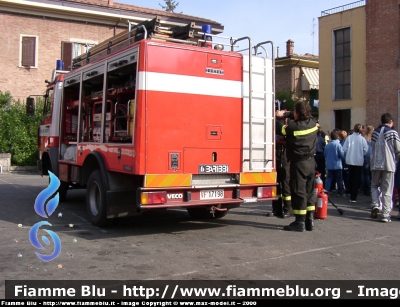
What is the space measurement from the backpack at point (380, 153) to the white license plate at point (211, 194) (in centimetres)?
319

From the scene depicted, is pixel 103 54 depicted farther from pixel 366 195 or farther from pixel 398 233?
pixel 366 195

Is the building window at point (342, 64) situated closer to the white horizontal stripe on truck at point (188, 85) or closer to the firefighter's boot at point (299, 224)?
the firefighter's boot at point (299, 224)

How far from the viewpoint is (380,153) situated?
27.8 ft

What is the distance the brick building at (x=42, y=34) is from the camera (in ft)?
77.7

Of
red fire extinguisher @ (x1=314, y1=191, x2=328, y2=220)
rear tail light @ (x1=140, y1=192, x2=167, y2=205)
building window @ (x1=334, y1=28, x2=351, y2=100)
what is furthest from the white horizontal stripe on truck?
building window @ (x1=334, y1=28, x2=351, y2=100)

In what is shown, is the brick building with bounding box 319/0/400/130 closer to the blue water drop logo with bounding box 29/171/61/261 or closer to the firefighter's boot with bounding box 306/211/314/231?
the firefighter's boot with bounding box 306/211/314/231

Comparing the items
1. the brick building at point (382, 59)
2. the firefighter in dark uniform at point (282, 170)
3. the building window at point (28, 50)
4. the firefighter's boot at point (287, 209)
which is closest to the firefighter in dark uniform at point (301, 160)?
the firefighter in dark uniform at point (282, 170)

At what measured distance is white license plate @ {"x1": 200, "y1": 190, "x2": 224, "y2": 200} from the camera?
22.9 ft

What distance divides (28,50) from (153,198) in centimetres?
2026

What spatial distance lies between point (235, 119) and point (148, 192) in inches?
73.3

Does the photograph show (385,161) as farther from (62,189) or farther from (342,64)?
(342,64)

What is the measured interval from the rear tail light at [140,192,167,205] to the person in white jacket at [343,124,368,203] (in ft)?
19.4

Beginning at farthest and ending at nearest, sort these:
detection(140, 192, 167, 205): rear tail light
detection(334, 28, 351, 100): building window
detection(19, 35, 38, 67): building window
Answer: detection(19, 35, 38, 67): building window, detection(334, 28, 351, 100): building window, detection(140, 192, 167, 205): rear tail light

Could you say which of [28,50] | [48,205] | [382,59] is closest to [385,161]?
[48,205]
